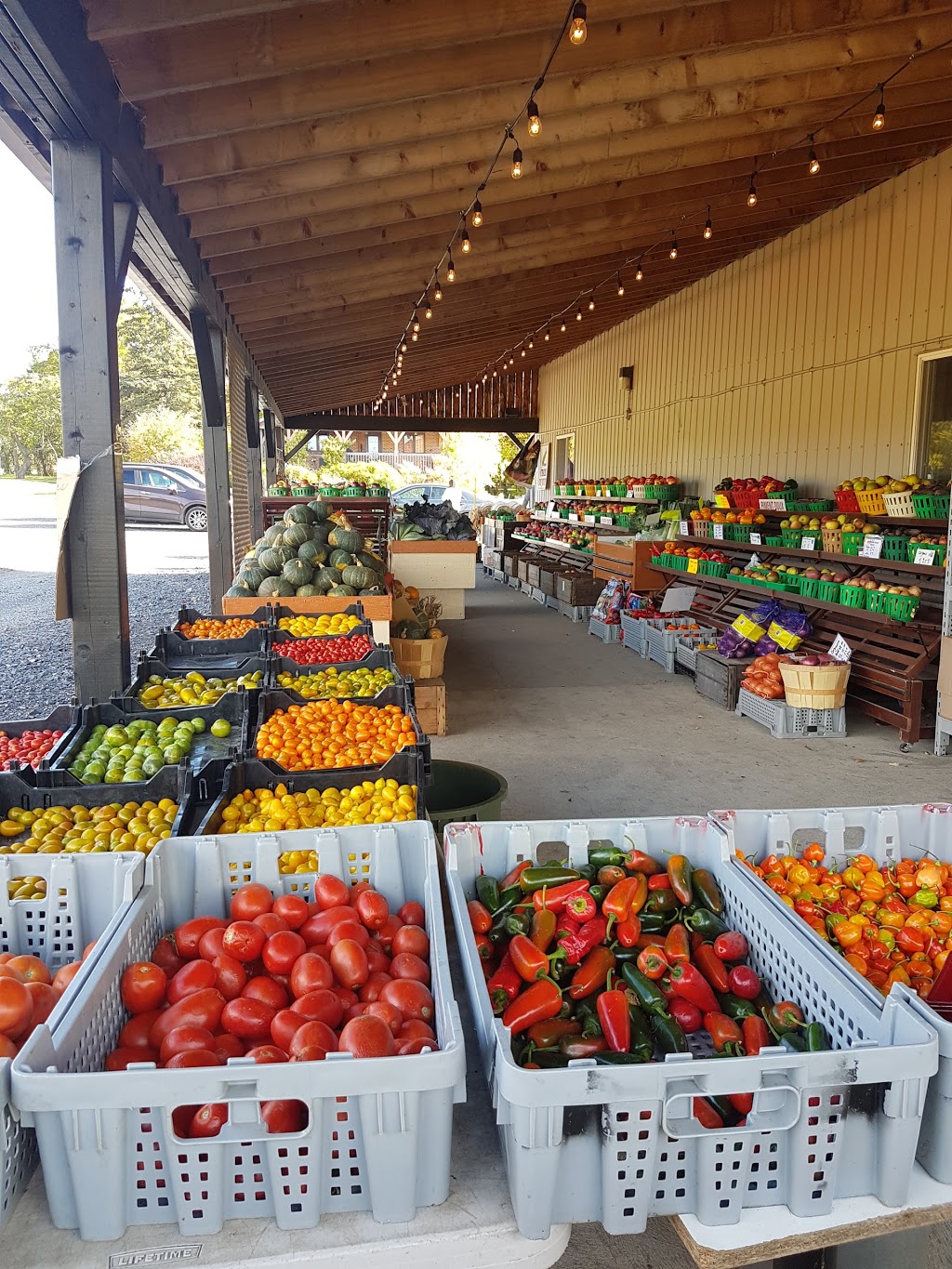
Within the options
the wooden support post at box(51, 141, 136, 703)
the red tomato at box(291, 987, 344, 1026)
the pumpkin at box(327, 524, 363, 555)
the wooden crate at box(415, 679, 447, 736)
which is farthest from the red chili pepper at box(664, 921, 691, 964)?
the pumpkin at box(327, 524, 363, 555)

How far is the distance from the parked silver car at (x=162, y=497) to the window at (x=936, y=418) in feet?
54.2

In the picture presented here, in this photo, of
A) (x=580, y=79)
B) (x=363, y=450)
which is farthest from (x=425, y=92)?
(x=363, y=450)

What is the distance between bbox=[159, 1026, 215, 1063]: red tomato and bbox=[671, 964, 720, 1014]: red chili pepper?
3.06 ft

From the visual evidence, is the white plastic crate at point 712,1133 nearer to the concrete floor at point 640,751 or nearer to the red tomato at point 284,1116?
the red tomato at point 284,1116

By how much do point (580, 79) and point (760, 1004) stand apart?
583 cm

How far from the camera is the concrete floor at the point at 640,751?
5.14 metres

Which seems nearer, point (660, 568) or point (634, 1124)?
point (634, 1124)

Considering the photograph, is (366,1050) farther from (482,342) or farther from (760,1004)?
(482,342)

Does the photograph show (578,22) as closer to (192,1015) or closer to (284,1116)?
(192,1015)

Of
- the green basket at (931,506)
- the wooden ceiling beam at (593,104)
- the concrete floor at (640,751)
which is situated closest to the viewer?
the concrete floor at (640,751)

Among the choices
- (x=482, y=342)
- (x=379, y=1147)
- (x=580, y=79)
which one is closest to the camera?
(x=379, y=1147)

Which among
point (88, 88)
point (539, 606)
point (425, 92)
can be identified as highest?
point (425, 92)

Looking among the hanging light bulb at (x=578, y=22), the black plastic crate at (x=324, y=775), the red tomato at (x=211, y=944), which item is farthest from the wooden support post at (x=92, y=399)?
the red tomato at (x=211, y=944)

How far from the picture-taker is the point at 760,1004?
6.18 ft
